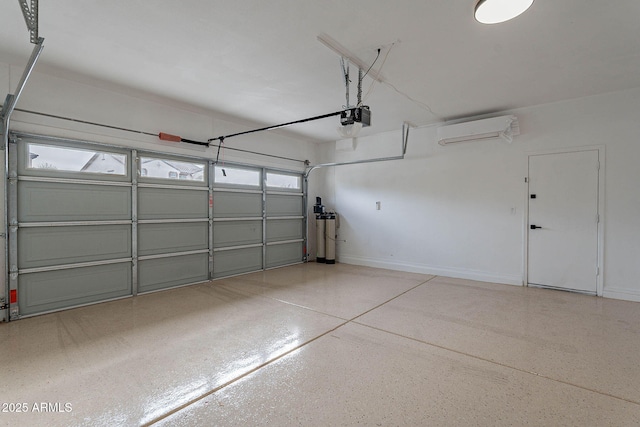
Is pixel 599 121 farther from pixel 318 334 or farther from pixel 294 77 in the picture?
pixel 318 334

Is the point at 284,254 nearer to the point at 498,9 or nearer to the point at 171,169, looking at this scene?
the point at 171,169

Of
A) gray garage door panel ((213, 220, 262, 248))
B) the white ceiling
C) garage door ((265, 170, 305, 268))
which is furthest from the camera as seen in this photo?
garage door ((265, 170, 305, 268))

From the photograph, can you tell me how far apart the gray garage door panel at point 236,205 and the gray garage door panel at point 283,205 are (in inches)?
11.3

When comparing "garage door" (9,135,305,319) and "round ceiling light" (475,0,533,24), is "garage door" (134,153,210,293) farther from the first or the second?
"round ceiling light" (475,0,533,24)

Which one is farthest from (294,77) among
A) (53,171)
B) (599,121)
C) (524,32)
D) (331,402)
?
(599,121)

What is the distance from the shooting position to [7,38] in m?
2.68

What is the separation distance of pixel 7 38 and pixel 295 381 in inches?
157

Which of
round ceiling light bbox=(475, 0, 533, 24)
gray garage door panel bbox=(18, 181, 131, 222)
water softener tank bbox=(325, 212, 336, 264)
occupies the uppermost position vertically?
round ceiling light bbox=(475, 0, 533, 24)

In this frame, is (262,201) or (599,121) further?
(262,201)

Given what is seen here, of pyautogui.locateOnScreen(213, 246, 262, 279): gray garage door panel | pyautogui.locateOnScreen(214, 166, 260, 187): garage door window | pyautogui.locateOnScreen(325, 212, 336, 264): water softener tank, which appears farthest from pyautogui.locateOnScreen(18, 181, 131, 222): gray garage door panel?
pyautogui.locateOnScreen(325, 212, 336, 264): water softener tank

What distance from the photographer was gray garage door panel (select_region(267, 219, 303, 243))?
6043mm

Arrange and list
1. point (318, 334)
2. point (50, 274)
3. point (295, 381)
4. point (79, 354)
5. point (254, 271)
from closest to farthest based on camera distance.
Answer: point (295, 381), point (79, 354), point (318, 334), point (50, 274), point (254, 271)

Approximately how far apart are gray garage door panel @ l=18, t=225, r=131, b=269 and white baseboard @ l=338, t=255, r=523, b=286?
4320 mm

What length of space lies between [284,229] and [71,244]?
3599 mm
